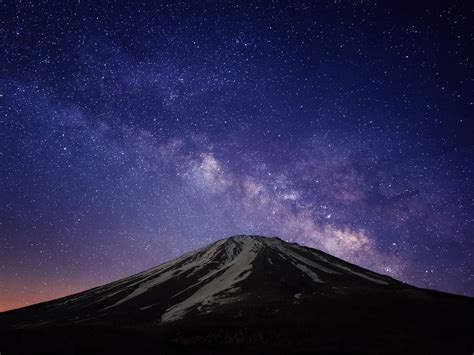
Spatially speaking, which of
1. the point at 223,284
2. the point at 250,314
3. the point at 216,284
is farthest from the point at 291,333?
the point at 216,284

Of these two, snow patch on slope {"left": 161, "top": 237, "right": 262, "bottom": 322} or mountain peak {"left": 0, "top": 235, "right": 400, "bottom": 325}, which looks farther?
mountain peak {"left": 0, "top": 235, "right": 400, "bottom": 325}

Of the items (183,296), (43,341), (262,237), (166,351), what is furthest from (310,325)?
(262,237)

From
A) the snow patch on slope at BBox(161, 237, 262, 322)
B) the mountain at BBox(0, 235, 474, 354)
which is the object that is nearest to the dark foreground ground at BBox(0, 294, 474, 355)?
the mountain at BBox(0, 235, 474, 354)

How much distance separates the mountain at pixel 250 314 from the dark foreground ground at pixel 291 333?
19cm

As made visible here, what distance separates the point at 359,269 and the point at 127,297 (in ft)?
259

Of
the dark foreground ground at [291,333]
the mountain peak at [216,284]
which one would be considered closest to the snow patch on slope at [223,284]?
the mountain peak at [216,284]

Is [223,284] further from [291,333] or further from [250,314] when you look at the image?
[291,333]

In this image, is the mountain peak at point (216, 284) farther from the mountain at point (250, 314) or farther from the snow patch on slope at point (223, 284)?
the mountain at point (250, 314)

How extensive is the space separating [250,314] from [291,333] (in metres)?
13.7

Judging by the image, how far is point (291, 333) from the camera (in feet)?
191

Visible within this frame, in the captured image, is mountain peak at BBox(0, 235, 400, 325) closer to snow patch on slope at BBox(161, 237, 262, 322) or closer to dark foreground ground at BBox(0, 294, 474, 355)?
snow patch on slope at BBox(161, 237, 262, 322)

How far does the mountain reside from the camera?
55219 mm

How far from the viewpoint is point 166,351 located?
52.6m

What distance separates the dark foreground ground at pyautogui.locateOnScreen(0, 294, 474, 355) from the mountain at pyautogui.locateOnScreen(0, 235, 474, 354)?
19cm
